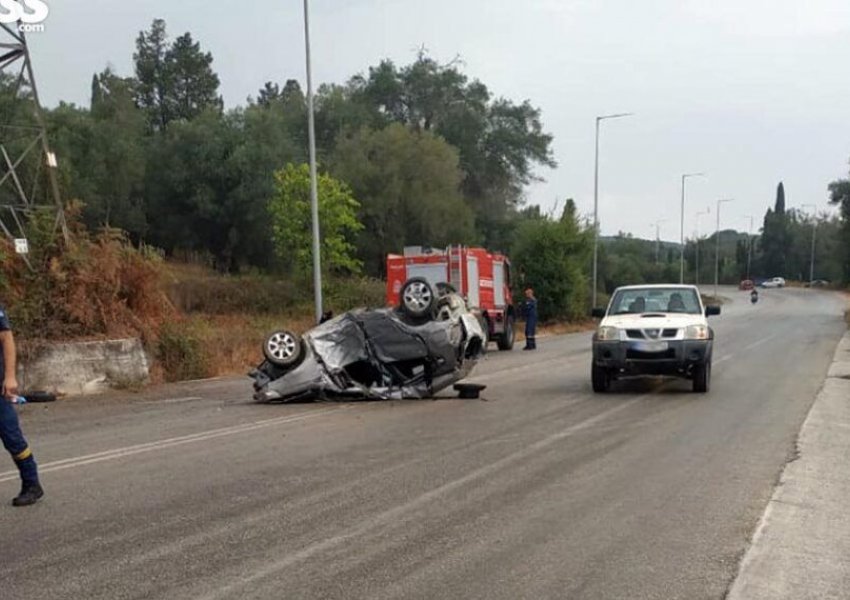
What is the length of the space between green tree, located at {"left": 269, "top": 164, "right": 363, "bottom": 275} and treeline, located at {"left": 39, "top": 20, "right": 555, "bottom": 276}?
1144 millimetres

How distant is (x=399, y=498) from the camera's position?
7301 millimetres

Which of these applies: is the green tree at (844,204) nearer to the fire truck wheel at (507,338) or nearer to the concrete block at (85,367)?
the fire truck wheel at (507,338)

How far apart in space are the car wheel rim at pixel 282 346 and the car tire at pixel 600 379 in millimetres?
4703

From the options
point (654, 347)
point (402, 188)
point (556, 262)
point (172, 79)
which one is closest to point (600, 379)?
point (654, 347)

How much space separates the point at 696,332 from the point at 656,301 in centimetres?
146

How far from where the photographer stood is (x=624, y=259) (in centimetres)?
10006

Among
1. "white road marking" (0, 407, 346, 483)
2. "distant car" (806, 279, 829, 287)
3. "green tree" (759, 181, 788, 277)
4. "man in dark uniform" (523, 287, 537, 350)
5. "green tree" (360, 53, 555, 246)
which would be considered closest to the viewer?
"white road marking" (0, 407, 346, 483)

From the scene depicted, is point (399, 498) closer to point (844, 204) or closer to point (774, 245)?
point (844, 204)

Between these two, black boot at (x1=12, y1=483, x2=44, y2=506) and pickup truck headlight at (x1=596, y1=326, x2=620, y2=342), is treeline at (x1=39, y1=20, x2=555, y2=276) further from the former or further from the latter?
black boot at (x1=12, y1=483, x2=44, y2=506)

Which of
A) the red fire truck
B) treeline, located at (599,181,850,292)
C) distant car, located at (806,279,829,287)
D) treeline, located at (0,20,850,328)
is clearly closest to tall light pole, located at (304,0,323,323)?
the red fire truck

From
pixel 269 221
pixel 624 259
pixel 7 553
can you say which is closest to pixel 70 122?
pixel 269 221

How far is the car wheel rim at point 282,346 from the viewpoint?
13438 mm

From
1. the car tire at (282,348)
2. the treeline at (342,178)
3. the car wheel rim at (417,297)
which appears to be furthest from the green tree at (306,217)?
the car tire at (282,348)

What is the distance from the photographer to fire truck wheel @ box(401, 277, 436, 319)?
45.6ft
